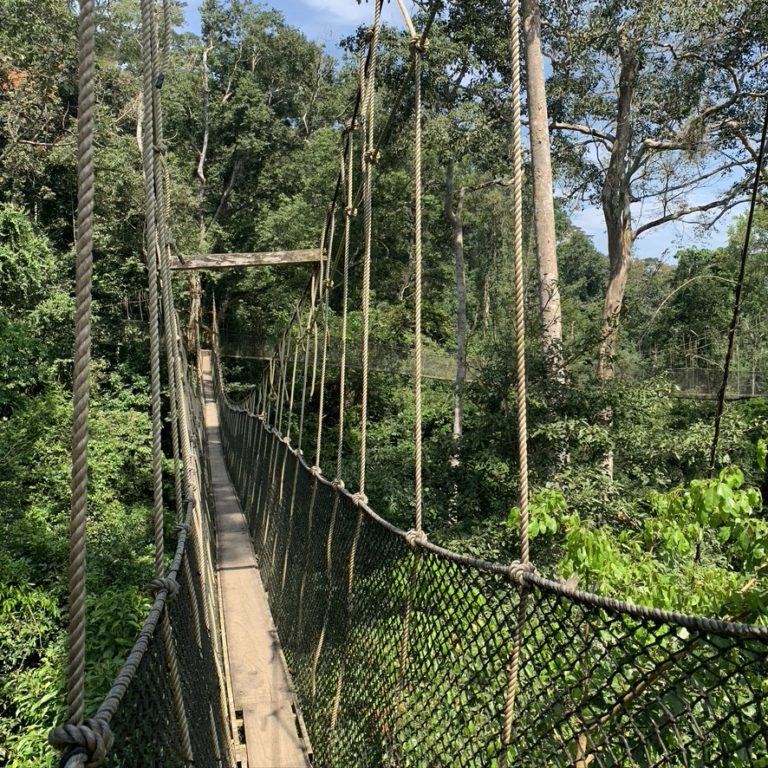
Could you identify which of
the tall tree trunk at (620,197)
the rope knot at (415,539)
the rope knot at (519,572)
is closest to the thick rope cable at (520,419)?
the rope knot at (519,572)

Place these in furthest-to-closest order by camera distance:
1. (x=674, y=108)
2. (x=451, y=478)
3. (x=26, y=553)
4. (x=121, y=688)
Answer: (x=674, y=108) < (x=451, y=478) < (x=26, y=553) < (x=121, y=688)

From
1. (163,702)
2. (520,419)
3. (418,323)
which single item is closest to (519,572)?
(520,419)

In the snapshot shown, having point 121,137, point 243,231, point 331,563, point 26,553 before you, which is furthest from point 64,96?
point 331,563

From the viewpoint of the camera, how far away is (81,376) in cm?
70

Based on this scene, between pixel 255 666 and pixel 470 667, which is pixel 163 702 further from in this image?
pixel 255 666

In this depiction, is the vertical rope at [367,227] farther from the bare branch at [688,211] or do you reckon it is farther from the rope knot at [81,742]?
the bare branch at [688,211]

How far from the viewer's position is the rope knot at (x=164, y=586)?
121 centimetres

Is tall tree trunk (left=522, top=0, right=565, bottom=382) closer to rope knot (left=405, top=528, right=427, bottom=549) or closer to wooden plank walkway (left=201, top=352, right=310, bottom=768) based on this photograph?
wooden plank walkway (left=201, top=352, right=310, bottom=768)

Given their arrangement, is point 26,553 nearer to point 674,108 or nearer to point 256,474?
point 256,474

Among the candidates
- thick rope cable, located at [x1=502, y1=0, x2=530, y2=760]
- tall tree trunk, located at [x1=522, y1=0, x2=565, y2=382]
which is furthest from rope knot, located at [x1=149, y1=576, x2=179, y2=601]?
tall tree trunk, located at [x1=522, y1=0, x2=565, y2=382]

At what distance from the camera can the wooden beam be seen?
4570mm

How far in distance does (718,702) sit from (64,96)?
45.1 feet

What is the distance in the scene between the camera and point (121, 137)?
10.8 meters

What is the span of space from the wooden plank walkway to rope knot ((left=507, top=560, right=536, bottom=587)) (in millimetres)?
1577
